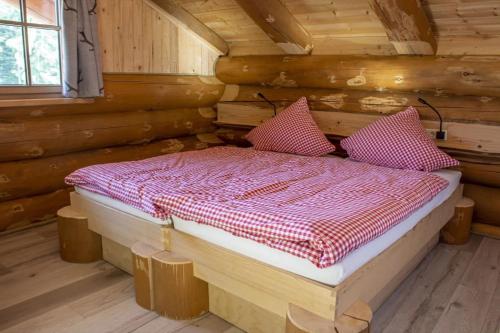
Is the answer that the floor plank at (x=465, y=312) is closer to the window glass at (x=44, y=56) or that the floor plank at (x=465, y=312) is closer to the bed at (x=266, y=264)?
the bed at (x=266, y=264)

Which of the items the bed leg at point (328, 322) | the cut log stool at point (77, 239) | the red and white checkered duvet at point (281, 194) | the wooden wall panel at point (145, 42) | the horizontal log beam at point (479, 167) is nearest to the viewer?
the bed leg at point (328, 322)

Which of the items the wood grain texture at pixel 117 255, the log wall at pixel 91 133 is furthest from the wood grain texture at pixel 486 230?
the log wall at pixel 91 133

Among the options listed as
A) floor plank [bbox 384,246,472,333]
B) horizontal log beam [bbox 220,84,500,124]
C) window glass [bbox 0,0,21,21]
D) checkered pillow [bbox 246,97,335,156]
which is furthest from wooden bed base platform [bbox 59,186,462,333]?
window glass [bbox 0,0,21,21]

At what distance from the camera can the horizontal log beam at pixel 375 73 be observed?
3.10m

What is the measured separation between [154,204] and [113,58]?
80.5 inches

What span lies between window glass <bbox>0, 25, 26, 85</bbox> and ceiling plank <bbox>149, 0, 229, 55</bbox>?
125 cm

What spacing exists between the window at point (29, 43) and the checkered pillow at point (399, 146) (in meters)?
2.45

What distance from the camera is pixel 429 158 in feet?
9.81

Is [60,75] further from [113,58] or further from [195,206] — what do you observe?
[195,206]

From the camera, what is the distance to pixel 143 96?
157 inches

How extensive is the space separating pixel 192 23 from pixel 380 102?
1976 mm

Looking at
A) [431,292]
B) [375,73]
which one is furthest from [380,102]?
[431,292]

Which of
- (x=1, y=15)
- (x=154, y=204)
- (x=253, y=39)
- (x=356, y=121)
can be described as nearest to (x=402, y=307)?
(x=154, y=204)

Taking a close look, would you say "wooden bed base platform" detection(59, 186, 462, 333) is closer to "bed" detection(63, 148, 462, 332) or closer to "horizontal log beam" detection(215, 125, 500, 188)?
"bed" detection(63, 148, 462, 332)
